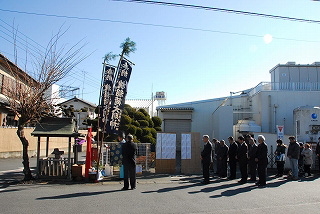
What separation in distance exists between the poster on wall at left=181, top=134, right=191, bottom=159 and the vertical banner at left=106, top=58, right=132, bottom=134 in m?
3.11

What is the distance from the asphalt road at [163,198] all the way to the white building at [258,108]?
31.5 ft

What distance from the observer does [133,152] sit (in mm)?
9375

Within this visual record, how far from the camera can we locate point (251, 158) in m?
10.8

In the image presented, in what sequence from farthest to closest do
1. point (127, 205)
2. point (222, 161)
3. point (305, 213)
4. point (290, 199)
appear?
point (222, 161) < point (290, 199) < point (127, 205) < point (305, 213)

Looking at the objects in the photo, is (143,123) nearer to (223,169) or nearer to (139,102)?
(223,169)

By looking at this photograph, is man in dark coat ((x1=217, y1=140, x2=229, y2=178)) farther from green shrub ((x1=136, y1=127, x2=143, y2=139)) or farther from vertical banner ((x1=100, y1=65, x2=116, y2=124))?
green shrub ((x1=136, y1=127, x2=143, y2=139))

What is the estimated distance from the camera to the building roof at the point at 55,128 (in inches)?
414

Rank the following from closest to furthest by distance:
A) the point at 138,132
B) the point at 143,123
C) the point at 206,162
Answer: the point at 206,162 < the point at 138,132 < the point at 143,123

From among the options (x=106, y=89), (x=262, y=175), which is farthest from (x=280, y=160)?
(x=106, y=89)

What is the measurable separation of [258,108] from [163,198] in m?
15.3

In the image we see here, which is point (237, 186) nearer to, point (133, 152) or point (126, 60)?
point (133, 152)

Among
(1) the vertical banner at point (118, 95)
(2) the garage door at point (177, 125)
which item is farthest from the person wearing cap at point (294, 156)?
(2) the garage door at point (177, 125)

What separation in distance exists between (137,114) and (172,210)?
12066 millimetres

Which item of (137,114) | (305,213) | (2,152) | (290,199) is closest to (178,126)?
(137,114)
